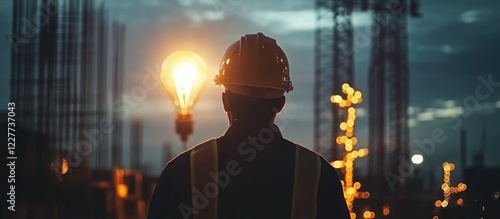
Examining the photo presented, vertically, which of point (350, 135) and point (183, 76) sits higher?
point (183, 76)

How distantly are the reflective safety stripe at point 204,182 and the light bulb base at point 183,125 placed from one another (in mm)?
6615

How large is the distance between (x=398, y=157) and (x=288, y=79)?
54.8 meters

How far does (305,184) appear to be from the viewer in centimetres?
383

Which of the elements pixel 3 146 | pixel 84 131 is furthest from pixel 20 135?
pixel 84 131

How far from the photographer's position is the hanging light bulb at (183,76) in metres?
9.86

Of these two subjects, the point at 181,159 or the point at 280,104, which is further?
the point at 280,104

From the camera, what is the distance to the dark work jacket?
3773 mm

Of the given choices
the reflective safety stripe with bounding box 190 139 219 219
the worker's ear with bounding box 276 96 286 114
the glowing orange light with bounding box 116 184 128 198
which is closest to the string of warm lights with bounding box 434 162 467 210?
the worker's ear with bounding box 276 96 286 114

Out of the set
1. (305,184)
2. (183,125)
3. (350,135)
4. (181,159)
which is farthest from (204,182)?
(350,135)

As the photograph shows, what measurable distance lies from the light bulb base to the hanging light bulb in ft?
1.04

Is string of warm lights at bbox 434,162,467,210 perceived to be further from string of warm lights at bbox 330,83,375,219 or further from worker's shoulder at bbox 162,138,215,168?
string of warm lights at bbox 330,83,375,219

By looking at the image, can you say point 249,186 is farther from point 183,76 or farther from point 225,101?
point 183,76

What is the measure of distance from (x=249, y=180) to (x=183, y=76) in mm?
6148

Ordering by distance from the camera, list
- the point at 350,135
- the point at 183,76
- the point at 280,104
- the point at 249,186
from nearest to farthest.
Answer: the point at 249,186, the point at 280,104, the point at 183,76, the point at 350,135
